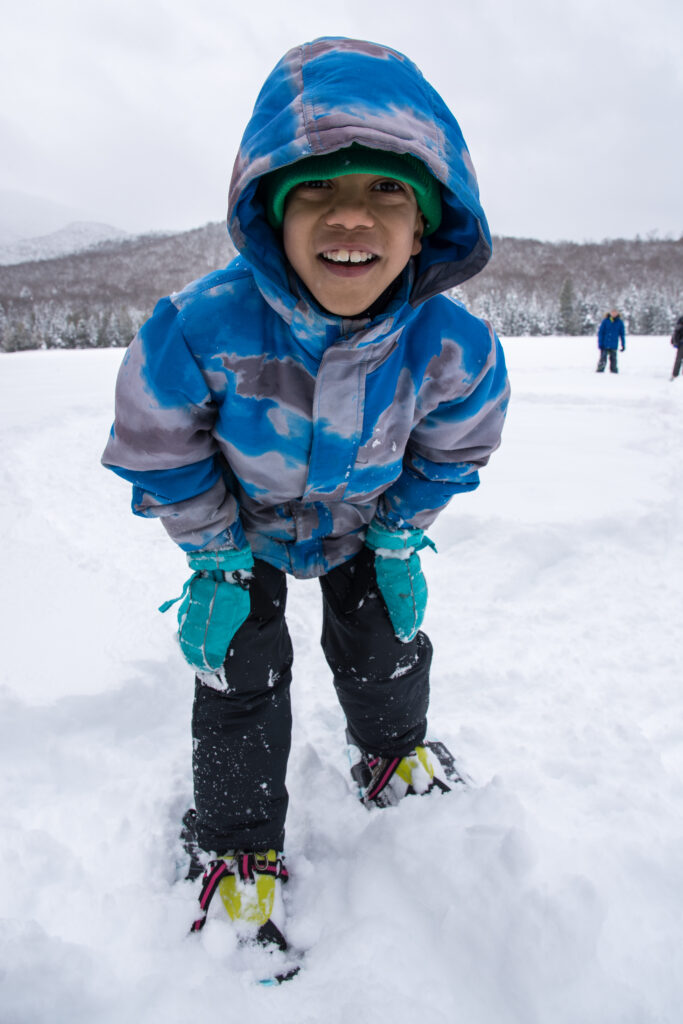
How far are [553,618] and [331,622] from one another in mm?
1065

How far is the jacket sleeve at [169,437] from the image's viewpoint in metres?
1.04

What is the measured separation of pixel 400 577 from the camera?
141 cm

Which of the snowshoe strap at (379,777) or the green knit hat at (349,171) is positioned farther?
the snowshoe strap at (379,777)

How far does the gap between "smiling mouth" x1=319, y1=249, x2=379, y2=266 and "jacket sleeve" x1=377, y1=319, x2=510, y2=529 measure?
0.28 m

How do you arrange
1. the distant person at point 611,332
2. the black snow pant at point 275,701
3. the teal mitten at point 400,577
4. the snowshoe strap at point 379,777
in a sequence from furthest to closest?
the distant person at point 611,332, the snowshoe strap at point 379,777, the teal mitten at point 400,577, the black snow pant at point 275,701

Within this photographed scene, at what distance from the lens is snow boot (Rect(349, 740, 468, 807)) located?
1.49 m

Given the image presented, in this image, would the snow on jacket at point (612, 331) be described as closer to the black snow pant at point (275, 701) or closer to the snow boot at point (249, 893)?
the black snow pant at point (275, 701)

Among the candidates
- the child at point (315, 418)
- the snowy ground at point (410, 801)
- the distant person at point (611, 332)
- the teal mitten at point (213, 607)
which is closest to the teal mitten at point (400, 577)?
the child at point (315, 418)

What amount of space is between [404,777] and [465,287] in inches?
3393

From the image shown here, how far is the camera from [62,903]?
4.00ft

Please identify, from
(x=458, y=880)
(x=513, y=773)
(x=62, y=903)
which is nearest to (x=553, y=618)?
(x=513, y=773)

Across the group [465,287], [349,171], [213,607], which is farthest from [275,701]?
[465,287]

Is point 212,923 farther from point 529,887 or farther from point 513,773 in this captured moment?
point 513,773

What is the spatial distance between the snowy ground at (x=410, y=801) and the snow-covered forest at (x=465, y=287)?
1875 inches
